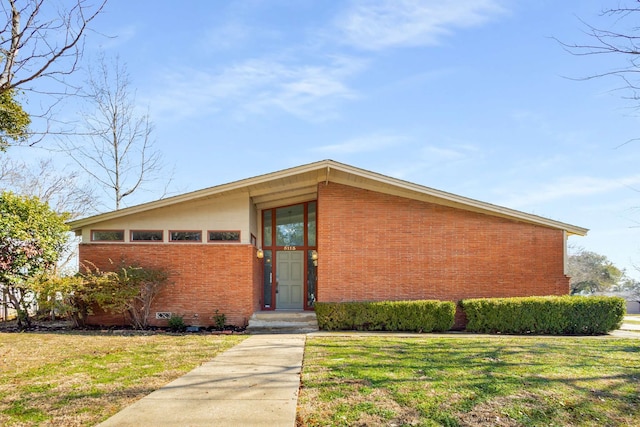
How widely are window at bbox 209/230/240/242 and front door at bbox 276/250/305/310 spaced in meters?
2.47

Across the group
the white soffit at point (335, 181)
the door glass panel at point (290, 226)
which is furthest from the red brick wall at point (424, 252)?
the door glass panel at point (290, 226)

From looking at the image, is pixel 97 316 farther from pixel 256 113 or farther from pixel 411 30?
pixel 411 30

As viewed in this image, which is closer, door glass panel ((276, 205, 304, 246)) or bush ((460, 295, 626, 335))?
bush ((460, 295, 626, 335))

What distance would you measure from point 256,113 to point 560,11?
37.3ft

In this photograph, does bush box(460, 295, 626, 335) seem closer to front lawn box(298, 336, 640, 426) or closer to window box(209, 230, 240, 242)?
front lawn box(298, 336, 640, 426)

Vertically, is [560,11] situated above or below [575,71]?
above

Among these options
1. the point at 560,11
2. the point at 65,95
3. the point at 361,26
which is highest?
the point at 361,26

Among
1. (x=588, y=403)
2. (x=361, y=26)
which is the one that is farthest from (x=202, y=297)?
(x=588, y=403)

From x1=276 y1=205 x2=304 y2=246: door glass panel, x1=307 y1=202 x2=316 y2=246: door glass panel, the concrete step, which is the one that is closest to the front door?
x1=276 y1=205 x2=304 y2=246: door glass panel

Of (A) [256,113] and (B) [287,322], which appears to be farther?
(A) [256,113]

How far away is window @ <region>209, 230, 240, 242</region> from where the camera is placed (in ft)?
44.3

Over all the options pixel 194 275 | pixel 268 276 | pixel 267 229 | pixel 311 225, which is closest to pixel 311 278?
pixel 268 276

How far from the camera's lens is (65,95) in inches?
271

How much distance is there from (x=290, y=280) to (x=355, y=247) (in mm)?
3103
